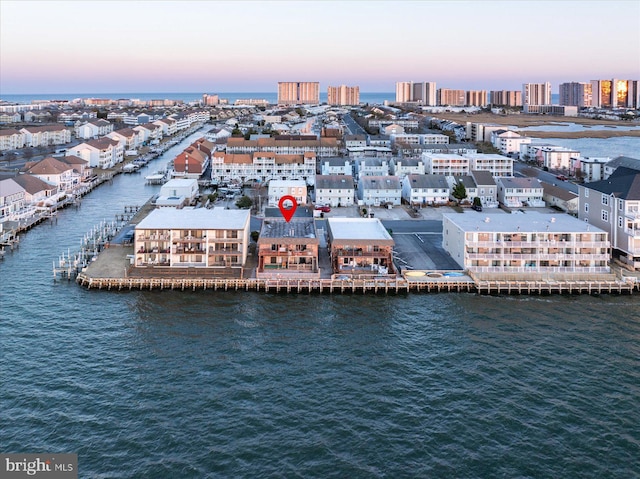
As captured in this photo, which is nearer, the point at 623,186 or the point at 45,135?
the point at 623,186

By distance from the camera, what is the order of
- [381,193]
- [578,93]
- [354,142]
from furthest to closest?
[578,93]
[354,142]
[381,193]

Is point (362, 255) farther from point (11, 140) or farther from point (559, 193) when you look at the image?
point (11, 140)

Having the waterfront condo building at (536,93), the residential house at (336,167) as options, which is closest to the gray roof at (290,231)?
the residential house at (336,167)

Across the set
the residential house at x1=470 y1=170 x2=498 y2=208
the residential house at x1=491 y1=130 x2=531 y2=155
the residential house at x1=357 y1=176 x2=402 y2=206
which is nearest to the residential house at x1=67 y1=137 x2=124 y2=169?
the residential house at x1=357 y1=176 x2=402 y2=206

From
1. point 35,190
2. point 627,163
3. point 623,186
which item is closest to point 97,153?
point 35,190

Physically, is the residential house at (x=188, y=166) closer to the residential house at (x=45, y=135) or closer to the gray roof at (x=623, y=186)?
the residential house at (x=45, y=135)

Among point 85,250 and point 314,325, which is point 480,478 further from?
point 85,250

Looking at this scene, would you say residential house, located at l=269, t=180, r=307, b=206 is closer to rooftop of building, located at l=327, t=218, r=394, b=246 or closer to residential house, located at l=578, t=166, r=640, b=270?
rooftop of building, located at l=327, t=218, r=394, b=246

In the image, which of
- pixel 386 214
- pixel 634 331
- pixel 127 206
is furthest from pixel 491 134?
pixel 634 331
